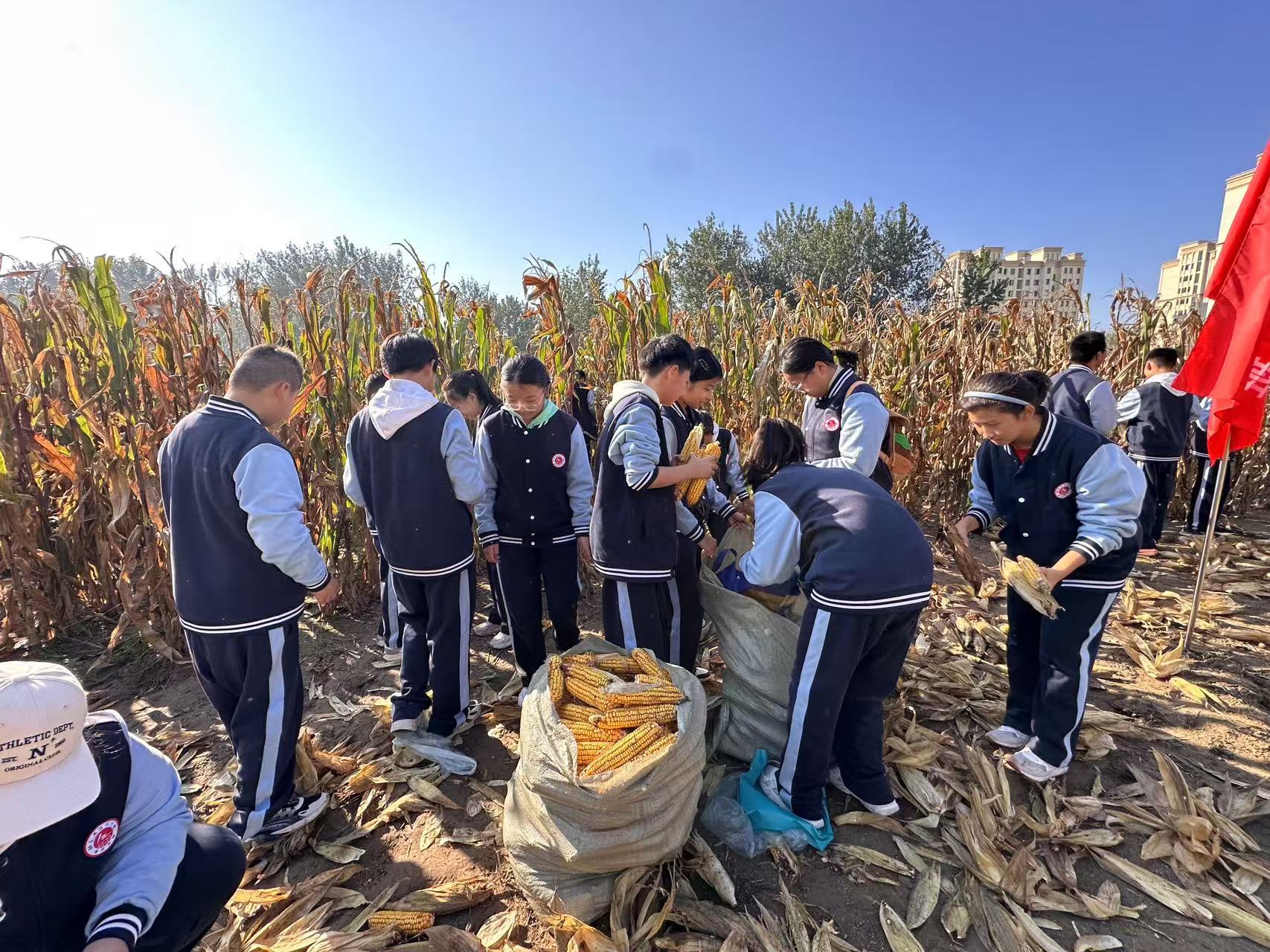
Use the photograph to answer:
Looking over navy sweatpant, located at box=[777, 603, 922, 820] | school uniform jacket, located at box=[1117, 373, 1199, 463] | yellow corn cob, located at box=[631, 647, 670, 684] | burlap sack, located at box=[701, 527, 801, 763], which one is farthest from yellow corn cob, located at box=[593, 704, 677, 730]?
school uniform jacket, located at box=[1117, 373, 1199, 463]

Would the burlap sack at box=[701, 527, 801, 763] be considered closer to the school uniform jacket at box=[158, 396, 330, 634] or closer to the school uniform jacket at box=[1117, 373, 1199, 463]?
the school uniform jacket at box=[158, 396, 330, 634]

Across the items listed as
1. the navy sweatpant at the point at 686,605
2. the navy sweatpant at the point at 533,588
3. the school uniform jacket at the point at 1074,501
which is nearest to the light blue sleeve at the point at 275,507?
the navy sweatpant at the point at 533,588

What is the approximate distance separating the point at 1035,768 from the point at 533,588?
2552 mm

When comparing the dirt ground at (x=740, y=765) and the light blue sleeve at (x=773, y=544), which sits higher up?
the light blue sleeve at (x=773, y=544)

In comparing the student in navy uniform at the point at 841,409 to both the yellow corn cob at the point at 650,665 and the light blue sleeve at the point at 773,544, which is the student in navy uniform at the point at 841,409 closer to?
the light blue sleeve at the point at 773,544

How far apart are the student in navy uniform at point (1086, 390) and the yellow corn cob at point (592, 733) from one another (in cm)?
443

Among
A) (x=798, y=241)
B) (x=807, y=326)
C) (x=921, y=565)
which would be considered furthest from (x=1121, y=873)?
(x=798, y=241)

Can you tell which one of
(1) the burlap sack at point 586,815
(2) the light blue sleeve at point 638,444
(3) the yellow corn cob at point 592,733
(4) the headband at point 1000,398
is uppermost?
(4) the headband at point 1000,398

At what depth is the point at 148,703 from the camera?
3.57 metres

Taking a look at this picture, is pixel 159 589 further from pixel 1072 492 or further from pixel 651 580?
pixel 1072 492

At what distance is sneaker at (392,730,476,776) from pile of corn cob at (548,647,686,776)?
2.65ft

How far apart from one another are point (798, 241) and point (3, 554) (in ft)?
90.3

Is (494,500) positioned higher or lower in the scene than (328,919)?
higher

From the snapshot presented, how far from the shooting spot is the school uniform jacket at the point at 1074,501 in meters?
2.33
